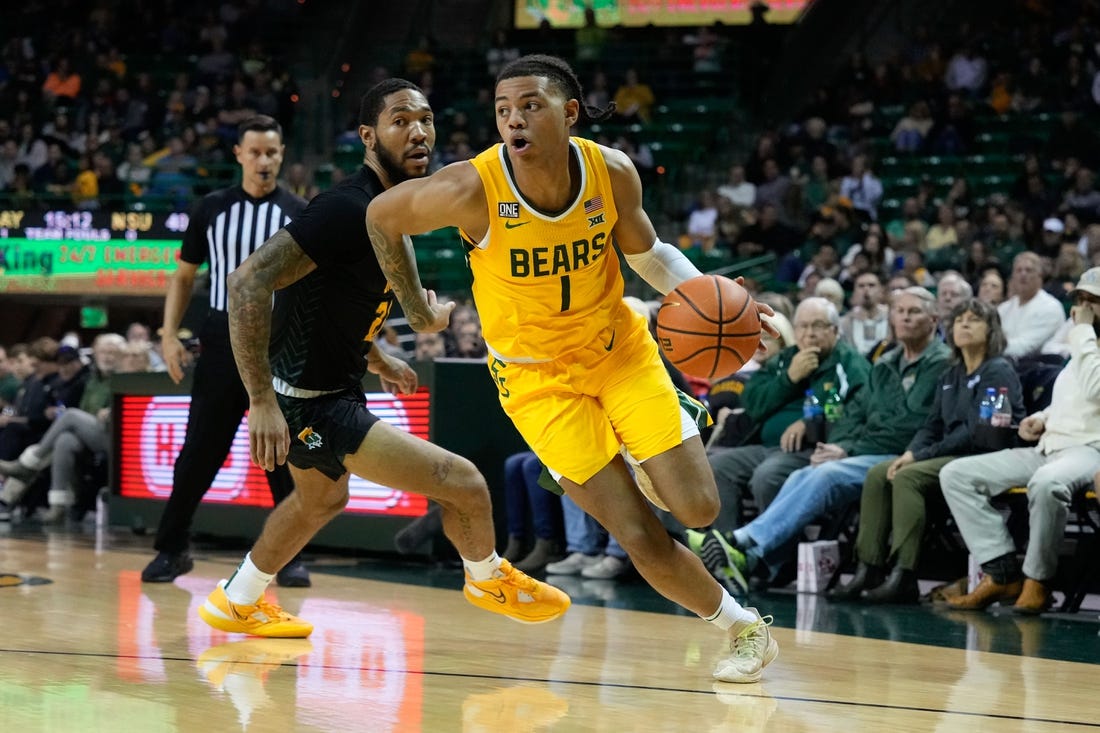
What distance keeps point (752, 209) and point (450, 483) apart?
1094 centimetres

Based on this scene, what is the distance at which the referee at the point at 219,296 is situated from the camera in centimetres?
648

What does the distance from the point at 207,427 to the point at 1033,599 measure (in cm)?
380

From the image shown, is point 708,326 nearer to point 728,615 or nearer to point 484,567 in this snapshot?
point 728,615

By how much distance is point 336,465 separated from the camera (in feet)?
15.6

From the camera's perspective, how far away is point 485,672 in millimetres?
4391

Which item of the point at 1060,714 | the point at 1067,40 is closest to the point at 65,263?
the point at 1067,40

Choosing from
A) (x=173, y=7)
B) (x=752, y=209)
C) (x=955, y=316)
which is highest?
(x=173, y=7)

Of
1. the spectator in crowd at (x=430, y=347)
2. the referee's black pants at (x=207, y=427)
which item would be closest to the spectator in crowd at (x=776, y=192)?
the spectator in crowd at (x=430, y=347)

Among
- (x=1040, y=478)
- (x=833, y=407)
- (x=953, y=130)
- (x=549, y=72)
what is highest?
(x=953, y=130)

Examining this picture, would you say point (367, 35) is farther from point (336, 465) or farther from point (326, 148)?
point (336, 465)

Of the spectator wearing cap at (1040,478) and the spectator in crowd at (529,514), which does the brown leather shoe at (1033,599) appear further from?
the spectator in crowd at (529,514)

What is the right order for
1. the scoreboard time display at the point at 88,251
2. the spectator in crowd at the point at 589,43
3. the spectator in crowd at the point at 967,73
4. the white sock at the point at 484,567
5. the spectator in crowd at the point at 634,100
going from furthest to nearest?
1. the spectator in crowd at the point at 589,43
2. the spectator in crowd at the point at 634,100
3. the scoreboard time display at the point at 88,251
4. the spectator in crowd at the point at 967,73
5. the white sock at the point at 484,567

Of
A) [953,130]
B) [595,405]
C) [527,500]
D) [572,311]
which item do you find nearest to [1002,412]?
[527,500]

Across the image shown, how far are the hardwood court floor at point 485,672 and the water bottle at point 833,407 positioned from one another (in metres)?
1.20
